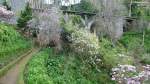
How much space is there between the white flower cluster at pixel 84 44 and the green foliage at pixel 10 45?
4.10 meters

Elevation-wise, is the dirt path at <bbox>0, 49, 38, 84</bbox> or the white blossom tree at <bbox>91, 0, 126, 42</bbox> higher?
the white blossom tree at <bbox>91, 0, 126, 42</bbox>

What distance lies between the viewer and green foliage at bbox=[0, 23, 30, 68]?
29645mm

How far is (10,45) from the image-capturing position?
32906 millimetres

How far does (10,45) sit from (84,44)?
6.53m

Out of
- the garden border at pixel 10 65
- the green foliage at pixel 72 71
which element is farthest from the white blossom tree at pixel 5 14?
the green foliage at pixel 72 71

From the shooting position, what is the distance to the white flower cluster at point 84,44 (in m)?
35.3

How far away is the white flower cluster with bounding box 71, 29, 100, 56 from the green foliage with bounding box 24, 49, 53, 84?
12.3ft

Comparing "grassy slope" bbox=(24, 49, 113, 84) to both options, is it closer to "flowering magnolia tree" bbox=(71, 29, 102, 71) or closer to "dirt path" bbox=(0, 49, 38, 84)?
"dirt path" bbox=(0, 49, 38, 84)

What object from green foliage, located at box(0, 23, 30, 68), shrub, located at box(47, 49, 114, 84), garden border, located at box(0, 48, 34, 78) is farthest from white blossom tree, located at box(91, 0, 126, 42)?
garden border, located at box(0, 48, 34, 78)

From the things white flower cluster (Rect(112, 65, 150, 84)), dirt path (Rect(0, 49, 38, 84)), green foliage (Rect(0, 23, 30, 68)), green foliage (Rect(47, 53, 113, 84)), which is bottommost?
green foliage (Rect(47, 53, 113, 84))

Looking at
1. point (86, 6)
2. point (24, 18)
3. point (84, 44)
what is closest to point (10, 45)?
point (84, 44)

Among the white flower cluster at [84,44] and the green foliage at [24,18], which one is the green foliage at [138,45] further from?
the green foliage at [24,18]

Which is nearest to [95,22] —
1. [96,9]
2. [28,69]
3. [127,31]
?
[96,9]

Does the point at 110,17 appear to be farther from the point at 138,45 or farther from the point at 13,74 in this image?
the point at 13,74
